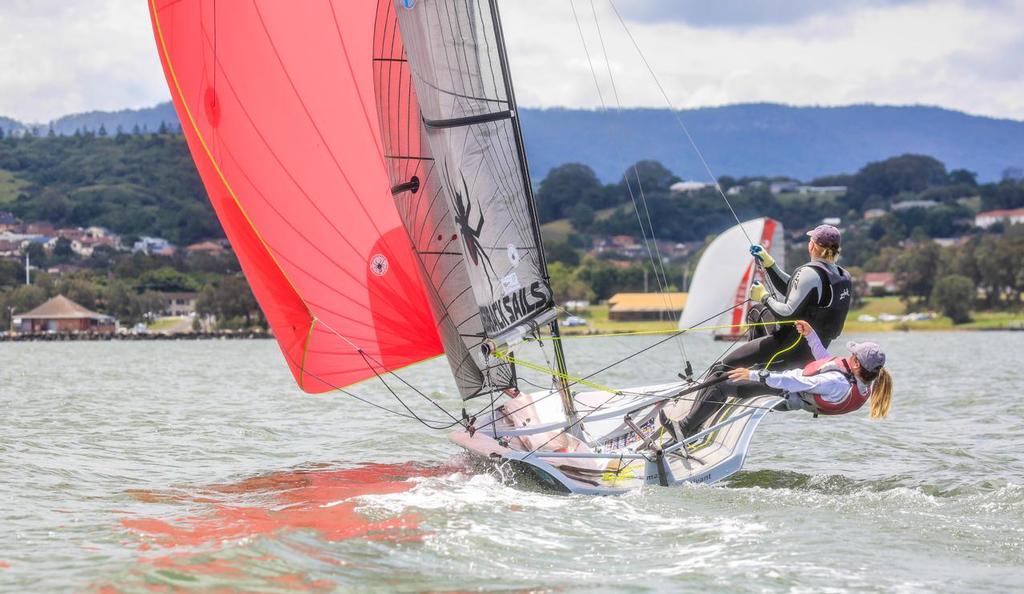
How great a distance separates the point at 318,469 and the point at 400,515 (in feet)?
10.2

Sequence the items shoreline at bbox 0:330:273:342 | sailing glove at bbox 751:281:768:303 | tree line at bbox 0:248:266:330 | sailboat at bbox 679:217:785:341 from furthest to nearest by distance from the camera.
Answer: tree line at bbox 0:248:266:330, shoreline at bbox 0:330:273:342, sailboat at bbox 679:217:785:341, sailing glove at bbox 751:281:768:303

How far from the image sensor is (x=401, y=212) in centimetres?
907

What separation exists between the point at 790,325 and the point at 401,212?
2.72 m

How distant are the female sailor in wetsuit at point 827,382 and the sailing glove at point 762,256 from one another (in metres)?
0.45

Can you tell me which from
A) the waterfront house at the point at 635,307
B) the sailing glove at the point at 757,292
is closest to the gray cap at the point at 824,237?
the sailing glove at the point at 757,292

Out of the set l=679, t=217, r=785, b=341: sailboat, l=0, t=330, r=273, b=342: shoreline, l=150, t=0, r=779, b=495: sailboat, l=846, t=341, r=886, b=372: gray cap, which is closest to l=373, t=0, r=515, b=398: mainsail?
l=150, t=0, r=779, b=495: sailboat

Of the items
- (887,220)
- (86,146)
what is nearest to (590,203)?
(887,220)

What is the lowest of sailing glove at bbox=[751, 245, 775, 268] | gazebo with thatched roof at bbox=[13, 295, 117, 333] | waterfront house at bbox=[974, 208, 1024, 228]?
gazebo with thatched roof at bbox=[13, 295, 117, 333]

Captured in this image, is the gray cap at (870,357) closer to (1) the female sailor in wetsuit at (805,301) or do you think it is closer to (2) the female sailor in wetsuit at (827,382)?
(2) the female sailor in wetsuit at (827,382)

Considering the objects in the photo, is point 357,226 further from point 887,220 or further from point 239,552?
point 887,220

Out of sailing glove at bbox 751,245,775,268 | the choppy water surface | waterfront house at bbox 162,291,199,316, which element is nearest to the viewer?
the choppy water surface

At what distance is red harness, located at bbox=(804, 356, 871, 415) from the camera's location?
27.9ft

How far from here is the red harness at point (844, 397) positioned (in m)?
8.49

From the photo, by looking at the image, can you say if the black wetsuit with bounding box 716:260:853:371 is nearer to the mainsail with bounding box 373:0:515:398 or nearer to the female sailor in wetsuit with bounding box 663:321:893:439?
the female sailor in wetsuit with bounding box 663:321:893:439
